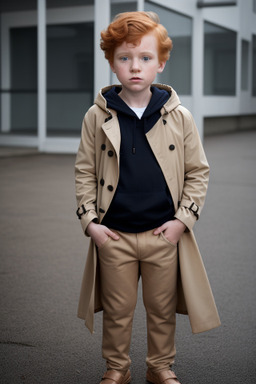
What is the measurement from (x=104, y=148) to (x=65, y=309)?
4.77ft

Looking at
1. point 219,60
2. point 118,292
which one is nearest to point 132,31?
point 118,292

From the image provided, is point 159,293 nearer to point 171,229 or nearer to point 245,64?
point 171,229

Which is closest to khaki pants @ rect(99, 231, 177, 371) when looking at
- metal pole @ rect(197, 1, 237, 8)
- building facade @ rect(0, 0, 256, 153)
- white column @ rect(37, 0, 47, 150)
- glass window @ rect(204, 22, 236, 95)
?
building facade @ rect(0, 0, 256, 153)

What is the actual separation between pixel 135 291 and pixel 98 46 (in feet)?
35.7

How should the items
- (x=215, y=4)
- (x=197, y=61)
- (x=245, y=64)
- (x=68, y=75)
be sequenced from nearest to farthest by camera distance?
1. (x=68, y=75)
2. (x=215, y=4)
3. (x=197, y=61)
4. (x=245, y=64)

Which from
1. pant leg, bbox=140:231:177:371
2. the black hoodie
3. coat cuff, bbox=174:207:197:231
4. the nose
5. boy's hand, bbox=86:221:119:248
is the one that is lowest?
pant leg, bbox=140:231:177:371

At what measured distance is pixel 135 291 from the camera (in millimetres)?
2482

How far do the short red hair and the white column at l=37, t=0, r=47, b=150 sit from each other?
38.3ft

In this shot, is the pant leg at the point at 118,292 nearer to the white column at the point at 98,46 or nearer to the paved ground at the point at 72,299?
the paved ground at the point at 72,299

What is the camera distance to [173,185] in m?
2.40

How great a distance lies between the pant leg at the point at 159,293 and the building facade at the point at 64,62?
35.1 ft

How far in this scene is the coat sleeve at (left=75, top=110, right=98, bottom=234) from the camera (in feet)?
7.93

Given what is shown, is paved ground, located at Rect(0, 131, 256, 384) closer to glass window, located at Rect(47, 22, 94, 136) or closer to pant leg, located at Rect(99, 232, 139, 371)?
pant leg, located at Rect(99, 232, 139, 371)

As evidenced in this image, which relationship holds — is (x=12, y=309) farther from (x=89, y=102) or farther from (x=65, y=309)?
(x=89, y=102)
